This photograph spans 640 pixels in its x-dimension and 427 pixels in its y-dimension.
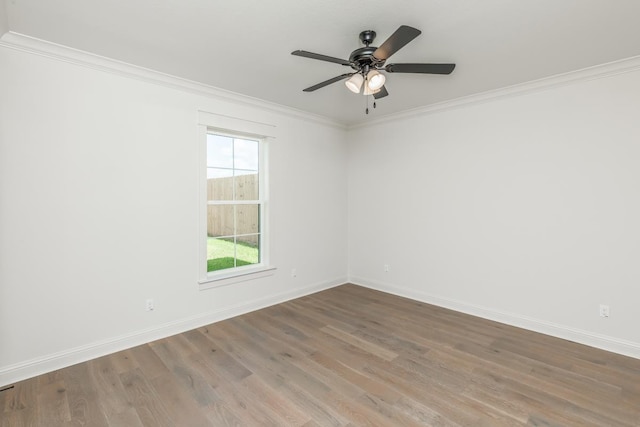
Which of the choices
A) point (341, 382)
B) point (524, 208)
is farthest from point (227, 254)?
point (524, 208)

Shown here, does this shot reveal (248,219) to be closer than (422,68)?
No

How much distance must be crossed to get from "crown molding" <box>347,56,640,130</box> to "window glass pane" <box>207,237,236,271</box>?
9.69 ft

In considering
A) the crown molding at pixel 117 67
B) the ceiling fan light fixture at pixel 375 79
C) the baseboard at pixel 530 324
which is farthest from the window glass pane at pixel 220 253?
the ceiling fan light fixture at pixel 375 79

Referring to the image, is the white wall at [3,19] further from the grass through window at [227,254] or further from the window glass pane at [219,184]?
the grass through window at [227,254]

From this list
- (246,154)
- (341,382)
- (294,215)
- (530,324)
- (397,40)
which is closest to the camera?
(397,40)

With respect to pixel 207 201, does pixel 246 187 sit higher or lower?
higher

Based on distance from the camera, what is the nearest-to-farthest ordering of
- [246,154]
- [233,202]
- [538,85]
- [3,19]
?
1. [3,19]
2. [538,85]
3. [233,202]
4. [246,154]

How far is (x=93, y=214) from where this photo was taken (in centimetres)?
276

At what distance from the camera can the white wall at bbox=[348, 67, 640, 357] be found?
9.46 feet

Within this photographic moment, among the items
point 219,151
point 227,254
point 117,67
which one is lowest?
point 227,254

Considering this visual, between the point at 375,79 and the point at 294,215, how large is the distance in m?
2.52

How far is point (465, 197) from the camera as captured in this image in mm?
3893

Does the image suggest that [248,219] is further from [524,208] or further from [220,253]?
[524,208]

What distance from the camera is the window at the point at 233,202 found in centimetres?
371
